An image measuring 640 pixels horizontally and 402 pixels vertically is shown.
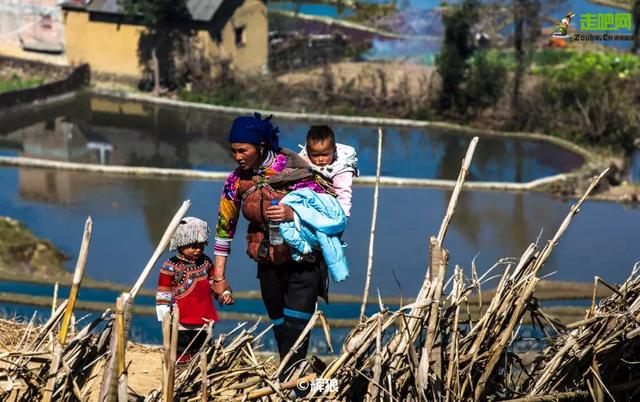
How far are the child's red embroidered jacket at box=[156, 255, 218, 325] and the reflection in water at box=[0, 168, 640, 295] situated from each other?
7.54 meters

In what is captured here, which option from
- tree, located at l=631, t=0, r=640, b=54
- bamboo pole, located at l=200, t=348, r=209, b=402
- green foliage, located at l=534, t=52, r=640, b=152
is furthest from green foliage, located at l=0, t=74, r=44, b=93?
bamboo pole, located at l=200, t=348, r=209, b=402

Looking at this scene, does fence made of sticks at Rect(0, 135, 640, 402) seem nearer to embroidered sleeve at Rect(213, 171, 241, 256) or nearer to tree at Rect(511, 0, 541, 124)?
embroidered sleeve at Rect(213, 171, 241, 256)

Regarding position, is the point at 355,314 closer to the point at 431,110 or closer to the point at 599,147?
the point at 599,147

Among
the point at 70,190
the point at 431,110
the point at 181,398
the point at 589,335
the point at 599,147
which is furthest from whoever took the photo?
the point at 431,110

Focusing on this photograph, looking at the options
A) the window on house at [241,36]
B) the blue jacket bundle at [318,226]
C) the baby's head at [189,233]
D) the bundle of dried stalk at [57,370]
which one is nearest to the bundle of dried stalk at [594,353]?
the blue jacket bundle at [318,226]

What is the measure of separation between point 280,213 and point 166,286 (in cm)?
82

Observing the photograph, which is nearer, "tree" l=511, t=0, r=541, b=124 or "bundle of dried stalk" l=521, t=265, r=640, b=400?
"bundle of dried stalk" l=521, t=265, r=640, b=400

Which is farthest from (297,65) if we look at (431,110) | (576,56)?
(576,56)

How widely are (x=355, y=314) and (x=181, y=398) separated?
7.94m

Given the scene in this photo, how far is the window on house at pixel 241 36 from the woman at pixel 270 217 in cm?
2331

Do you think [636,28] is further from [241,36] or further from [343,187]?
[343,187]

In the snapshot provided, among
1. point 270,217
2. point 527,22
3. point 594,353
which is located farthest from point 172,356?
point 527,22

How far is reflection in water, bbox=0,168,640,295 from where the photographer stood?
555 inches

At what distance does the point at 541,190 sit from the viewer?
19.0 meters
